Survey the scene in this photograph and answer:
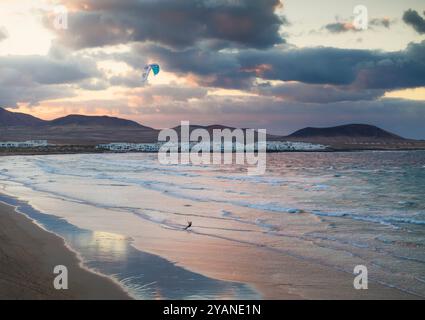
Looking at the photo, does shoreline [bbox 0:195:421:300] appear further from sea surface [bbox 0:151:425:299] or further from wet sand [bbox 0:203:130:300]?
sea surface [bbox 0:151:425:299]

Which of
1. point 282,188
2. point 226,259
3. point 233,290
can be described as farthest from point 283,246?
point 282,188

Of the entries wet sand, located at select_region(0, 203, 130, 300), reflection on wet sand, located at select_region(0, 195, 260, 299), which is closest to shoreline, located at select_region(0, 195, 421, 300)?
wet sand, located at select_region(0, 203, 130, 300)

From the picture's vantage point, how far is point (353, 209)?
743 inches

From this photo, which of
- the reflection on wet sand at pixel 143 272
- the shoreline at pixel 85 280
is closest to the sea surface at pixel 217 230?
the reflection on wet sand at pixel 143 272

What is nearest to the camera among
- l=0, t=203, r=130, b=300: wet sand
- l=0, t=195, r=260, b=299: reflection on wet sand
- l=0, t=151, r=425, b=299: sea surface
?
l=0, t=203, r=130, b=300: wet sand

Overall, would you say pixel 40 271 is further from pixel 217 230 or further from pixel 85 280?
pixel 217 230

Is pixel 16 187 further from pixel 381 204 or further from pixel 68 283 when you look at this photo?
pixel 68 283

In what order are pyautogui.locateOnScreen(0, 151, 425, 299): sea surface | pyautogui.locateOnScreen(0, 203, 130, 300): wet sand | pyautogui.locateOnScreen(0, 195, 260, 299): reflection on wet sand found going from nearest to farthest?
pyautogui.locateOnScreen(0, 203, 130, 300): wet sand → pyautogui.locateOnScreen(0, 195, 260, 299): reflection on wet sand → pyautogui.locateOnScreen(0, 151, 425, 299): sea surface

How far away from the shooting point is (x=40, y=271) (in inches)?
339

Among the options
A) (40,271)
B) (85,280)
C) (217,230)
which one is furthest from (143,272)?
(217,230)

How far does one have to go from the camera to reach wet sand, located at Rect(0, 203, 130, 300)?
24.0 feet

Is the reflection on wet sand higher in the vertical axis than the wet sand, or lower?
lower
